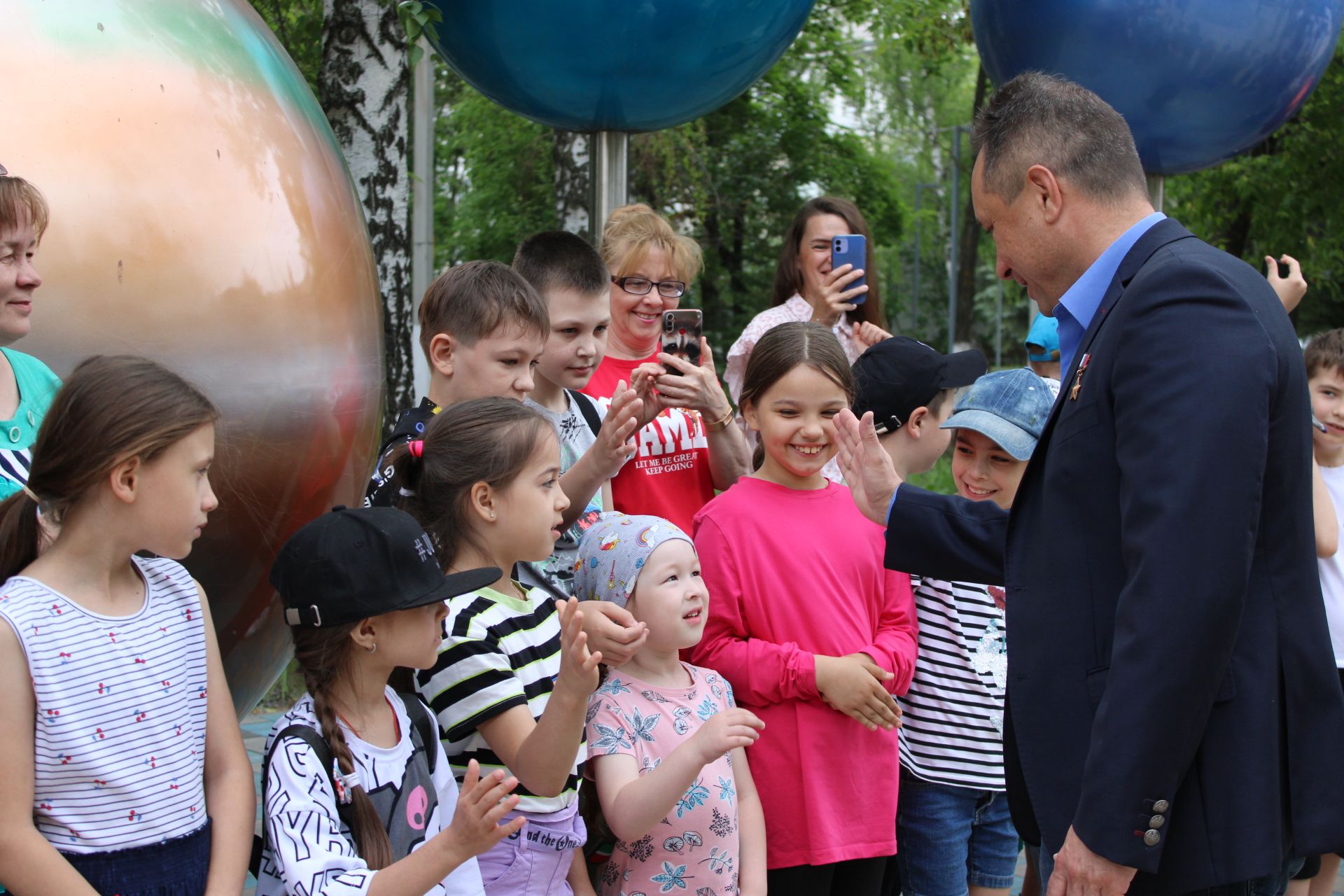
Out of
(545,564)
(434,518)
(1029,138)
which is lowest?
(545,564)

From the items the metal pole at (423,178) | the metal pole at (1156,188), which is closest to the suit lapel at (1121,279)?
the metal pole at (1156,188)

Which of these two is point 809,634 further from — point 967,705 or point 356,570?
point 356,570

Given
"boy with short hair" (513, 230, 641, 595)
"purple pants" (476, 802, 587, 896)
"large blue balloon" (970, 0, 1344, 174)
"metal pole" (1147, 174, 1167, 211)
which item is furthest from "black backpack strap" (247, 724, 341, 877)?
"metal pole" (1147, 174, 1167, 211)

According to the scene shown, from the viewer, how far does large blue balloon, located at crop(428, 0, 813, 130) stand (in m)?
3.65

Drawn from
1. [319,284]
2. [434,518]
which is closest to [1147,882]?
[434,518]

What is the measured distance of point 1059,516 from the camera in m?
2.37

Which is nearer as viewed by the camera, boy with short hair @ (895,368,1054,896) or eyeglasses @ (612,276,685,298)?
boy with short hair @ (895,368,1054,896)

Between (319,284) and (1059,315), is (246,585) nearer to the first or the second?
(319,284)

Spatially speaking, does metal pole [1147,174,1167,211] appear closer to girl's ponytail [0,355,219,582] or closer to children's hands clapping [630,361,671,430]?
children's hands clapping [630,361,671,430]

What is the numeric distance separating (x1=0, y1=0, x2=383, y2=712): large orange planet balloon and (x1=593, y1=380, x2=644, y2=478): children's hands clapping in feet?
1.87

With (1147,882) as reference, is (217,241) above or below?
above

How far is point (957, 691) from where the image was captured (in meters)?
3.61

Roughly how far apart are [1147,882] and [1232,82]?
289 cm

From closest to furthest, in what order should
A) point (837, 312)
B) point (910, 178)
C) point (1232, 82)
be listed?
point (1232, 82) < point (837, 312) < point (910, 178)
